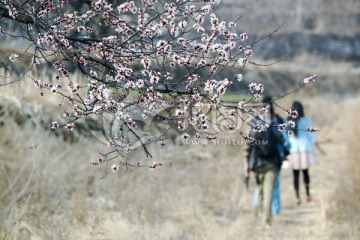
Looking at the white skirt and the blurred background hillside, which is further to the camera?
the white skirt

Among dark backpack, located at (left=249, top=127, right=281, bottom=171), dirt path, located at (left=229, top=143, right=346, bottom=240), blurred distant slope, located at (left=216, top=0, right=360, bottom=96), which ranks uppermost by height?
blurred distant slope, located at (left=216, top=0, right=360, bottom=96)

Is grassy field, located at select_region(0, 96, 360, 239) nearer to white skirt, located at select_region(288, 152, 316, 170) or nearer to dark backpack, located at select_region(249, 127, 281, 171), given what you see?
white skirt, located at select_region(288, 152, 316, 170)

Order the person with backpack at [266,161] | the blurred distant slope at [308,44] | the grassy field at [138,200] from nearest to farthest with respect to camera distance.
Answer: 1. the grassy field at [138,200]
2. the person with backpack at [266,161]
3. the blurred distant slope at [308,44]

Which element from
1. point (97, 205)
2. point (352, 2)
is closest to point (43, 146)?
point (97, 205)

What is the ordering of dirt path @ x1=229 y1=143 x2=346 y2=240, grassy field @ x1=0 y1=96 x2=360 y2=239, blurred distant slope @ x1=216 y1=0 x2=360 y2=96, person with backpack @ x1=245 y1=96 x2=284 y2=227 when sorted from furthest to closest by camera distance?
blurred distant slope @ x1=216 y1=0 x2=360 y2=96
dirt path @ x1=229 y1=143 x2=346 y2=240
person with backpack @ x1=245 y1=96 x2=284 y2=227
grassy field @ x1=0 y1=96 x2=360 y2=239

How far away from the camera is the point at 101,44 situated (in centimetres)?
488

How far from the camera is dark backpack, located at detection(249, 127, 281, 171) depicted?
9.23 m

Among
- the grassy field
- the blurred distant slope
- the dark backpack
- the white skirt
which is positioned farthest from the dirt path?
the blurred distant slope

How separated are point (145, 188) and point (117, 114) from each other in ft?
20.1

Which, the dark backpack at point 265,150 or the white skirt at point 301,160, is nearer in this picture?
the dark backpack at point 265,150

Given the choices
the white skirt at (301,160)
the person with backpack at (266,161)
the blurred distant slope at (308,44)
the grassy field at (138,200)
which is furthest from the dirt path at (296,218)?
the blurred distant slope at (308,44)

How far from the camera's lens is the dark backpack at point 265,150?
363 inches

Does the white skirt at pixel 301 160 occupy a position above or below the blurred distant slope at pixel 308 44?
below

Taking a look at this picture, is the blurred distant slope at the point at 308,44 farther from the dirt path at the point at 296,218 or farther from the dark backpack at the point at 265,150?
the dark backpack at the point at 265,150
